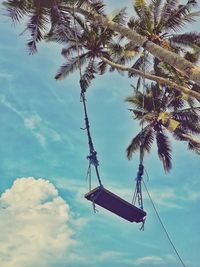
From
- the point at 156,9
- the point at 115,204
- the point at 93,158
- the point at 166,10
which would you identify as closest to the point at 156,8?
the point at 156,9

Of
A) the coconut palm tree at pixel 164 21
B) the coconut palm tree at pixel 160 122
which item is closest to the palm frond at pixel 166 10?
the coconut palm tree at pixel 164 21

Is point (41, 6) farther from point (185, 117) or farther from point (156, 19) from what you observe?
point (185, 117)

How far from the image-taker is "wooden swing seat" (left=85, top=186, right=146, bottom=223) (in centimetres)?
1098

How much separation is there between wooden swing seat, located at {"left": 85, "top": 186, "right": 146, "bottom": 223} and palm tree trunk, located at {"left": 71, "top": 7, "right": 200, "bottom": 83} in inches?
136

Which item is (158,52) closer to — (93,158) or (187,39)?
(93,158)

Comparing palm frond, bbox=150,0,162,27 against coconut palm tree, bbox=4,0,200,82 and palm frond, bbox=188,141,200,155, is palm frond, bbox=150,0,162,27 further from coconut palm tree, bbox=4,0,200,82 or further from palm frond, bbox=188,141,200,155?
palm frond, bbox=188,141,200,155

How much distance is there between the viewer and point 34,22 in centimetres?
1652

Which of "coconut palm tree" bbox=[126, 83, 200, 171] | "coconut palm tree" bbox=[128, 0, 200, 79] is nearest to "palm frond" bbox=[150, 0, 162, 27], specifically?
"coconut palm tree" bbox=[128, 0, 200, 79]

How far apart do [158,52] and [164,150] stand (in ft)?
43.9

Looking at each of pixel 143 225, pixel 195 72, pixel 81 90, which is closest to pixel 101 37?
pixel 81 90

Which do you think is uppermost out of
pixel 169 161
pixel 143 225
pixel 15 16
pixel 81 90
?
pixel 169 161

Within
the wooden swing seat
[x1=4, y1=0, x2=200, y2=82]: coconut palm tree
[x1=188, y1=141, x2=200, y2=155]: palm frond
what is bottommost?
the wooden swing seat

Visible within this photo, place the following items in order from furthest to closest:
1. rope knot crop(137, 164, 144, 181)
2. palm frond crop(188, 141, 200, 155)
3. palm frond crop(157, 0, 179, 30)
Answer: palm frond crop(188, 141, 200, 155) → palm frond crop(157, 0, 179, 30) → rope knot crop(137, 164, 144, 181)

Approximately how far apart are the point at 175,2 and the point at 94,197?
11275mm
